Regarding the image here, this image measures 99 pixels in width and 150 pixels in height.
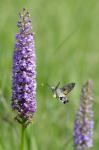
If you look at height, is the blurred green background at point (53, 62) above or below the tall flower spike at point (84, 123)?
above

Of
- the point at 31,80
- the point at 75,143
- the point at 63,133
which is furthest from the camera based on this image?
the point at 63,133

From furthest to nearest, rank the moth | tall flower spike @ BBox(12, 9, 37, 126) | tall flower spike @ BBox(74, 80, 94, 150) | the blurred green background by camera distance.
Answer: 1. the blurred green background
2. tall flower spike @ BBox(74, 80, 94, 150)
3. the moth
4. tall flower spike @ BBox(12, 9, 37, 126)

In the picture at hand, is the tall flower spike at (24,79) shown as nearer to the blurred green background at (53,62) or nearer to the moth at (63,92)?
the moth at (63,92)

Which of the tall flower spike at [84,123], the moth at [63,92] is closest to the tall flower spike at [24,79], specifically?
the moth at [63,92]

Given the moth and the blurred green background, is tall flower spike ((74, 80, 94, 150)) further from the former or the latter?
the moth

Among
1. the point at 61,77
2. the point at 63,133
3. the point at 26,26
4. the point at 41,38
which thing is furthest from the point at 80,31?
the point at 26,26

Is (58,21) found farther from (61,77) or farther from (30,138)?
(30,138)

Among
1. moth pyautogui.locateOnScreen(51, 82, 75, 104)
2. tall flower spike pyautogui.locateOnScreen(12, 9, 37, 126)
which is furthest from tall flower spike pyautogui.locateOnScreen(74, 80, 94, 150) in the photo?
tall flower spike pyautogui.locateOnScreen(12, 9, 37, 126)
